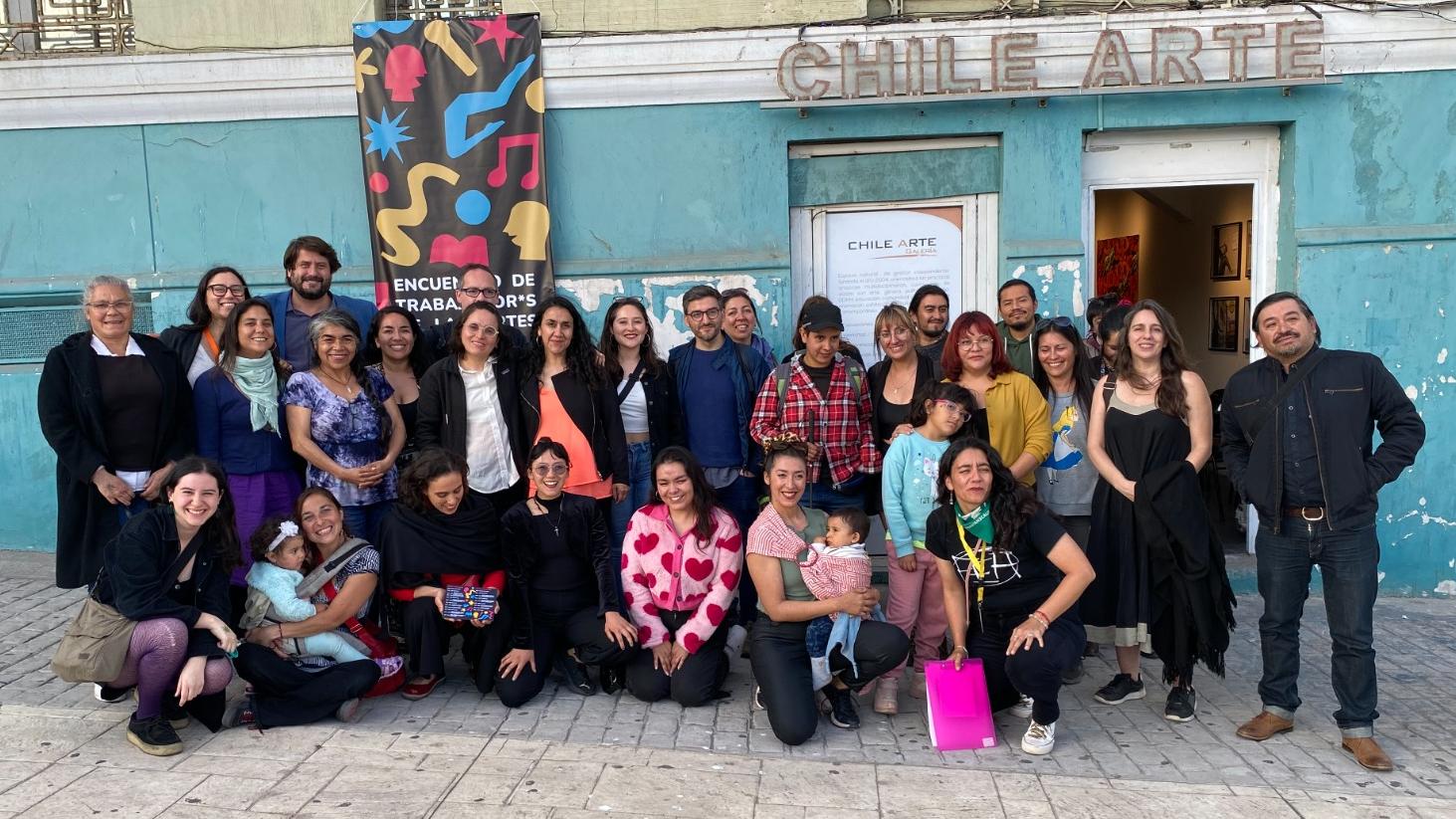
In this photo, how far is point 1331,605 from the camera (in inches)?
176

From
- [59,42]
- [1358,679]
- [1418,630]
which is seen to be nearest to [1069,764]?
[1358,679]

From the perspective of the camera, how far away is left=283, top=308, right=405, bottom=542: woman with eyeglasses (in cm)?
518

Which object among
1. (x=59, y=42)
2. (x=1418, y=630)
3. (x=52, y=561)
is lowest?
(x=1418, y=630)

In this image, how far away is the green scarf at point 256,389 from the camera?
5.16 metres

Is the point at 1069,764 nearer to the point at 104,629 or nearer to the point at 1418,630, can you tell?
the point at 1418,630

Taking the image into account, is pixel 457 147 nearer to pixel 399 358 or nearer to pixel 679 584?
pixel 399 358

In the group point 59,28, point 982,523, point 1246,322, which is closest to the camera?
point 982,523

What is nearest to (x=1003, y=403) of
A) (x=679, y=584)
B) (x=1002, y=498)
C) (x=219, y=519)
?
(x=1002, y=498)

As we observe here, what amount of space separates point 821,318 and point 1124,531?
1.67 metres

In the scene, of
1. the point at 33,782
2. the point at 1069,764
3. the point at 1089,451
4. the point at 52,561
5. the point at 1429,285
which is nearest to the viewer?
the point at 33,782

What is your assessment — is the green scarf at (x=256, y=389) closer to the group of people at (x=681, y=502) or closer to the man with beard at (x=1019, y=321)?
the group of people at (x=681, y=502)

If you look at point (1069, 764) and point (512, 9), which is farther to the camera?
point (512, 9)

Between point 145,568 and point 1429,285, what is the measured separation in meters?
7.01

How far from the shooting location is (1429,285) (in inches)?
264
